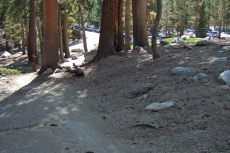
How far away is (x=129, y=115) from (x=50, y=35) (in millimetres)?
9504

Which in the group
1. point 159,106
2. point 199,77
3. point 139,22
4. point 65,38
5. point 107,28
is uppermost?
point 139,22

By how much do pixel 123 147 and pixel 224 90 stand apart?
8.44ft

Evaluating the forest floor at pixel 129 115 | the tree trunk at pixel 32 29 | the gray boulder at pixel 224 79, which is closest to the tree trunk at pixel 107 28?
the forest floor at pixel 129 115

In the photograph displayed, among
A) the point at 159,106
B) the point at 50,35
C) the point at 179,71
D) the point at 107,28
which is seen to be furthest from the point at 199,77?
the point at 50,35

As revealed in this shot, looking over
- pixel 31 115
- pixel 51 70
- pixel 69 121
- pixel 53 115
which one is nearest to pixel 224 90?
pixel 69 121

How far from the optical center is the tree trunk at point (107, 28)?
13211mm

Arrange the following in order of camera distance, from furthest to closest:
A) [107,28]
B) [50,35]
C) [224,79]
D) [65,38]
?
[65,38], [50,35], [107,28], [224,79]

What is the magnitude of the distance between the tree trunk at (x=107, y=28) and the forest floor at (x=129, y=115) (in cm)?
354

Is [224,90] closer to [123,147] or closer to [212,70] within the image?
[212,70]

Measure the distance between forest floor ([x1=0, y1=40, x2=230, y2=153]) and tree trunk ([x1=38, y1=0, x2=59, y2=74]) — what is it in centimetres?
461

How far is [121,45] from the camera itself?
14.4 metres

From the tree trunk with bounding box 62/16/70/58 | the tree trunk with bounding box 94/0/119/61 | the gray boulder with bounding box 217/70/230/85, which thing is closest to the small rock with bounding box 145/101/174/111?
the gray boulder with bounding box 217/70/230/85

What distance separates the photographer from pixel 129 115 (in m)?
5.80

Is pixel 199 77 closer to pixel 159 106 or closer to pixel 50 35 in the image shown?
pixel 159 106
